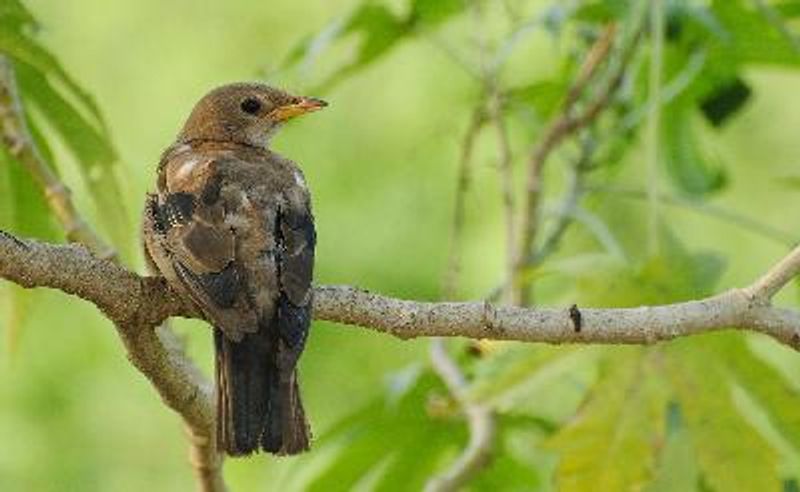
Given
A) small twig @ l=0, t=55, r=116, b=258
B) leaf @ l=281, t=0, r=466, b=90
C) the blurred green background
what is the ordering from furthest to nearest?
the blurred green background → leaf @ l=281, t=0, r=466, b=90 → small twig @ l=0, t=55, r=116, b=258

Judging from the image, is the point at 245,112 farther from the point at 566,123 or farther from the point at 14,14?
the point at 14,14

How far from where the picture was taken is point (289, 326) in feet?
11.7

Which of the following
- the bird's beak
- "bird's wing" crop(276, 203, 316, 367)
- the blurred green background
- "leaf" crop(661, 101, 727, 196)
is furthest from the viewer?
the blurred green background

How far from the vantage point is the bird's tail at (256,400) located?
3.56 meters

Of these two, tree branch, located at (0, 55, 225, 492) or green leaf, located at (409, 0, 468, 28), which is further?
green leaf, located at (409, 0, 468, 28)

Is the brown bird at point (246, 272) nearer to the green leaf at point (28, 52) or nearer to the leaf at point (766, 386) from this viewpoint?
the green leaf at point (28, 52)

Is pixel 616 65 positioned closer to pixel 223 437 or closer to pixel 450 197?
pixel 223 437

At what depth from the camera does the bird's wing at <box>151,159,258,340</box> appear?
358cm

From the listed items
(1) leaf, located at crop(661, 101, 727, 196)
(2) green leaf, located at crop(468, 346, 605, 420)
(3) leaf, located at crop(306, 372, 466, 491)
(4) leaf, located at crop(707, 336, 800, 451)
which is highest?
(1) leaf, located at crop(661, 101, 727, 196)

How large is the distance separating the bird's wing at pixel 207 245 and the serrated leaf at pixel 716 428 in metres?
0.90

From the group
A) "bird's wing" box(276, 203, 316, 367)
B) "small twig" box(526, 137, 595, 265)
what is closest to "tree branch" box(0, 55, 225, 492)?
"bird's wing" box(276, 203, 316, 367)

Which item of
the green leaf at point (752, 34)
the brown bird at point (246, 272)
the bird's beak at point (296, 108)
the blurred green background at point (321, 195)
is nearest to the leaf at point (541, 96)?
the green leaf at point (752, 34)

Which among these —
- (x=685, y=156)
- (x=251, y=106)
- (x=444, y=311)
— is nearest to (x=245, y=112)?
(x=251, y=106)

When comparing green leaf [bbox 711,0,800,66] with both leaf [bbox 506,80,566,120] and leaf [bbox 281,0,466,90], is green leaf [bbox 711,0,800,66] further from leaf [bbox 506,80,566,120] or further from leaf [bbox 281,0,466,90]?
leaf [bbox 281,0,466,90]
